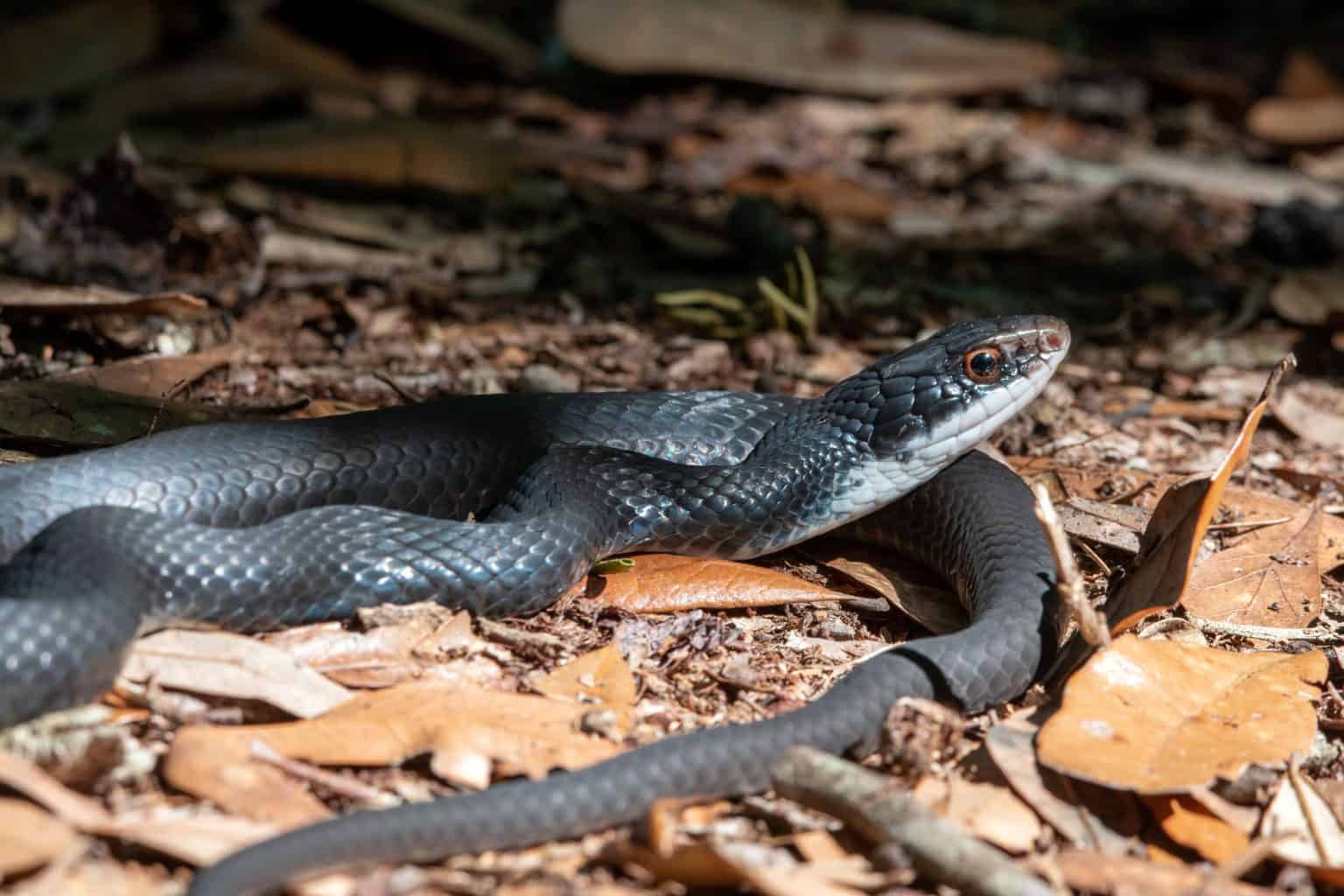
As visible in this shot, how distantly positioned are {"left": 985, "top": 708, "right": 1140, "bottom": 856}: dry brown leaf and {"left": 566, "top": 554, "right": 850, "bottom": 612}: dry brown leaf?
3.59 ft

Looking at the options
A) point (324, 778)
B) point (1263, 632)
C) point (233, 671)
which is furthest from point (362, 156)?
point (1263, 632)

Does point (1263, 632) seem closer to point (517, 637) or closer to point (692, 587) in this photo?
point (692, 587)

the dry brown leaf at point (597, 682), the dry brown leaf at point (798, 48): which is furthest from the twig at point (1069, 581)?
the dry brown leaf at point (798, 48)

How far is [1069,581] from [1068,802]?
62cm

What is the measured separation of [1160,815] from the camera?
3.53 m

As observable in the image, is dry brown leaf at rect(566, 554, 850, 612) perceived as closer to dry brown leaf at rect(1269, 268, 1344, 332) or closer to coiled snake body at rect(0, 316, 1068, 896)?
coiled snake body at rect(0, 316, 1068, 896)

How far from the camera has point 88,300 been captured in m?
6.08

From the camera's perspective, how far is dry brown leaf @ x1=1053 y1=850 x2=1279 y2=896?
3.21 metres

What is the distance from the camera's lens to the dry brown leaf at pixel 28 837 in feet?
9.70

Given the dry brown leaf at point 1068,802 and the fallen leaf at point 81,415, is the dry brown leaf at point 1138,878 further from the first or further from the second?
the fallen leaf at point 81,415

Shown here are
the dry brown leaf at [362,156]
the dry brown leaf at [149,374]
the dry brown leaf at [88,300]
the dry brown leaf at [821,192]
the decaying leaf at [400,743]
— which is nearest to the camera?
the decaying leaf at [400,743]

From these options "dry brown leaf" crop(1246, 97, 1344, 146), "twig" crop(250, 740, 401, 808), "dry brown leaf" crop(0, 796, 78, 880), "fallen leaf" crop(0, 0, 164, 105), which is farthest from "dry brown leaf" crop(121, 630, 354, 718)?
"dry brown leaf" crop(1246, 97, 1344, 146)

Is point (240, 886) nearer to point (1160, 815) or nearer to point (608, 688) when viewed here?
point (608, 688)

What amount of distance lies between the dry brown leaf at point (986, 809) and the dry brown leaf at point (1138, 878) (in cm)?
11
